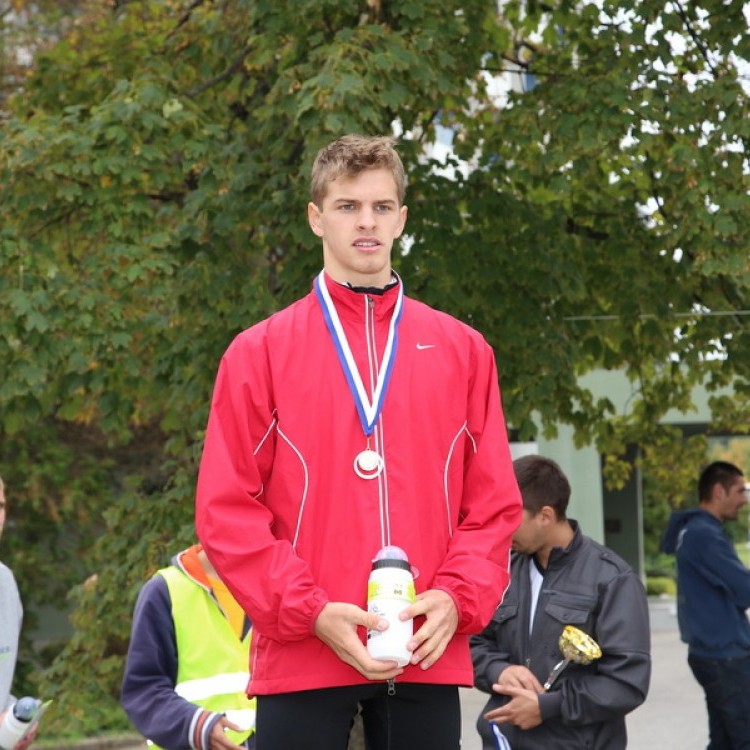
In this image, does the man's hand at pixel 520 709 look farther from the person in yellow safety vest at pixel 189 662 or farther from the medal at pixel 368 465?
the medal at pixel 368 465

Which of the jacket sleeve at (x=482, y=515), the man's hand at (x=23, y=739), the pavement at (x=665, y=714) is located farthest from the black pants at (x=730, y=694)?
the jacket sleeve at (x=482, y=515)

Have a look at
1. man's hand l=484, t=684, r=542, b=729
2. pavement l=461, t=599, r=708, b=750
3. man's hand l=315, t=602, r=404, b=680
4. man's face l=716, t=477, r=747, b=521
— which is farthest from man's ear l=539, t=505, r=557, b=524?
pavement l=461, t=599, r=708, b=750

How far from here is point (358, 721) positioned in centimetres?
907

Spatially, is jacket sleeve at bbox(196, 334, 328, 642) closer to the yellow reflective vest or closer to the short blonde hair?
the short blonde hair

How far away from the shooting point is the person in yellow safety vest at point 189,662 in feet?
14.7

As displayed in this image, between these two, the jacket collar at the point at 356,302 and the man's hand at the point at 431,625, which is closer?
the man's hand at the point at 431,625

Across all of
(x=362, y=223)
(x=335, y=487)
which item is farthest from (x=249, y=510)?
(x=362, y=223)

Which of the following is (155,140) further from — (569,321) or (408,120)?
(569,321)

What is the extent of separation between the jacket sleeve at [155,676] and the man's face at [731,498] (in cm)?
516

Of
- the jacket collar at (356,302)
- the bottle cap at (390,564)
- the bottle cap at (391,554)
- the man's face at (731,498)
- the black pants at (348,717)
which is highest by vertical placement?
the jacket collar at (356,302)

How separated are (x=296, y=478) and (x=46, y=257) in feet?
20.8

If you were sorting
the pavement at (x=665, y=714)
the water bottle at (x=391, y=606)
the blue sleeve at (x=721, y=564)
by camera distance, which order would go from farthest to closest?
the pavement at (x=665, y=714), the blue sleeve at (x=721, y=564), the water bottle at (x=391, y=606)

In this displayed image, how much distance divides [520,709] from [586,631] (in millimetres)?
326

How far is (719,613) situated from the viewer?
8719mm
